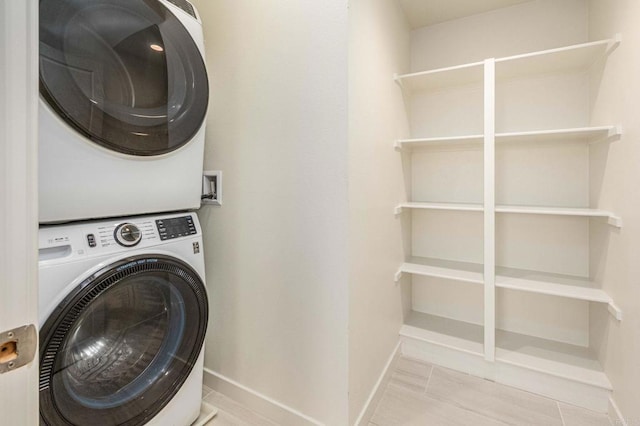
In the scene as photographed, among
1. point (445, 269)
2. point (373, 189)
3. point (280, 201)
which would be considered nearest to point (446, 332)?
point (445, 269)

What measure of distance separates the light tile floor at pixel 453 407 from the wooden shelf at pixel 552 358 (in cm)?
15

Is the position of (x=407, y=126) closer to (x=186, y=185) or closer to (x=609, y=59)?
(x=609, y=59)

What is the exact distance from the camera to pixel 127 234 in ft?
3.38

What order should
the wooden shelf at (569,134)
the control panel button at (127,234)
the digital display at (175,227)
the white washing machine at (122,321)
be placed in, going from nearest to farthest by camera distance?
the white washing machine at (122,321), the control panel button at (127,234), the digital display at (175,227), the wooden shelf at (569,134)

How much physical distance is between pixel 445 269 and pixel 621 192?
927 mm

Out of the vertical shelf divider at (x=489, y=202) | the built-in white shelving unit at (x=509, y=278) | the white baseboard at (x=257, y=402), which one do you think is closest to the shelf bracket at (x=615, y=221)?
the built-in white shelving unit at (x=509, y=278)

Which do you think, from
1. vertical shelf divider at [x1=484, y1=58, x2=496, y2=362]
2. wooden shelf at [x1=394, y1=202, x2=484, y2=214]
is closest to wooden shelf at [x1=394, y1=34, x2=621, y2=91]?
vertical shelf divider at [x1=484, y1=58, x2=496, y2=362]

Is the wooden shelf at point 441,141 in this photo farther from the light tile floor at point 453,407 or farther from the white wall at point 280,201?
the light tile floor at point 453,407

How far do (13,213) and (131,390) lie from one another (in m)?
0.95

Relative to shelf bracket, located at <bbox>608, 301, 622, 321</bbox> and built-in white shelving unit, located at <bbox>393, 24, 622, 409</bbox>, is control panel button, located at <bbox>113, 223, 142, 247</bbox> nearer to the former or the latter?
built-in white shelving unit, located at <bbox>393, 24, 622, 409</bbox>

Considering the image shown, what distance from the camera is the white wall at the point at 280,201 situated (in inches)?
46.6

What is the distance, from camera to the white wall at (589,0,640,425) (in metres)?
1.20

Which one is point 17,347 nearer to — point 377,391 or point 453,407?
point 377,391

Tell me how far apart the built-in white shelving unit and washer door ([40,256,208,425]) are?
1233 millimetres
